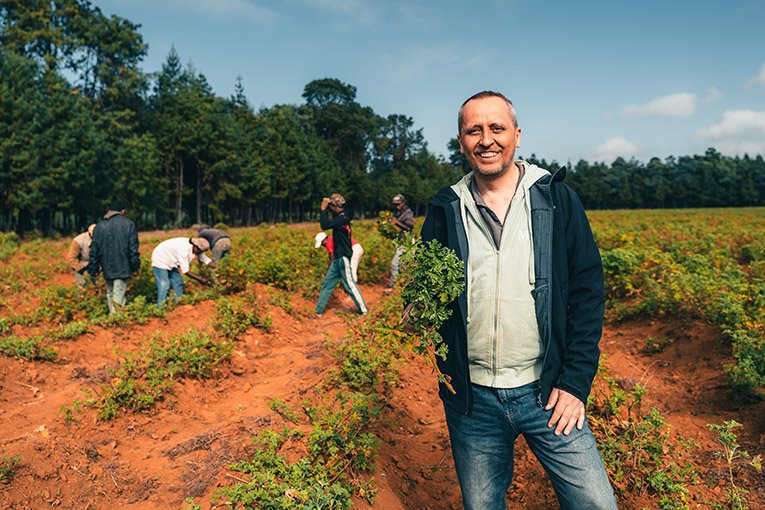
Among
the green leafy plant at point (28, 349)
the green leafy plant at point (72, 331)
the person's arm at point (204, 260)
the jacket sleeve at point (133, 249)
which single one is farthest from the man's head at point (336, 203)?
the green leafy plant at point (28, 349)

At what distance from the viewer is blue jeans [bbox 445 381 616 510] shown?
1.88m

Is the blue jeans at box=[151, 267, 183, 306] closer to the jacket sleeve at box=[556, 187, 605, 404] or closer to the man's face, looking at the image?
the man's face

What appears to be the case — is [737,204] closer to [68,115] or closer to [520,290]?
[68,115]

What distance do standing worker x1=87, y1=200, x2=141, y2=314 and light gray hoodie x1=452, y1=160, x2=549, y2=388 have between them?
7.02 metres

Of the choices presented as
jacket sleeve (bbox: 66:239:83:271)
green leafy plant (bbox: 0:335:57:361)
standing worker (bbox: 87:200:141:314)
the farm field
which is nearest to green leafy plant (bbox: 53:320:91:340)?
the farm field

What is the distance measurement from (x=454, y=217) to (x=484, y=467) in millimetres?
1064

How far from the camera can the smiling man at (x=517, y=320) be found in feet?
6.34

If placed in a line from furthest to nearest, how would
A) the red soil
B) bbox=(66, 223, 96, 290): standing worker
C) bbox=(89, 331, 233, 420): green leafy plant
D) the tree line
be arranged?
the tree line < bbox=(66, 223, 96, 290): standing worker < bbox=(89, 331, 233, 420): green leafy plant < the red soil

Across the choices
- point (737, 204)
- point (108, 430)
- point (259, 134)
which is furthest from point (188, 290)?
point (737, 204)

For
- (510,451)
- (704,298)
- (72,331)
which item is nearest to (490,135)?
(510,451)

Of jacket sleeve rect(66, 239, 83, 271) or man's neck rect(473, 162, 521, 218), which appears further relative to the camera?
jacket sleeve rect(66, 239, 83, 271)

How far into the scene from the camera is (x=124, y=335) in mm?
7078

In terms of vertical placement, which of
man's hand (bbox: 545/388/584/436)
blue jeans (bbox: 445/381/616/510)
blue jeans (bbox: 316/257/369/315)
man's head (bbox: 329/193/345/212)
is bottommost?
blue jeans (bbox: 316/257/369/315)

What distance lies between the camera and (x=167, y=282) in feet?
26.9
